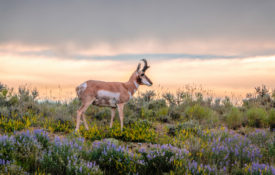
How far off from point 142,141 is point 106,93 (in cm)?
215

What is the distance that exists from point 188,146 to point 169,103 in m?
9.41

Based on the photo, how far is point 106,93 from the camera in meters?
9.72

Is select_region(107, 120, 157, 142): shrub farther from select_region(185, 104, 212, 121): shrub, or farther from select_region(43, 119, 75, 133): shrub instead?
select_region(185, 104, 212, 121): shrub

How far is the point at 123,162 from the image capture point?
549 cm

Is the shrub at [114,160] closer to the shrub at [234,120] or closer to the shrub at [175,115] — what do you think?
the shrub at [234,120]

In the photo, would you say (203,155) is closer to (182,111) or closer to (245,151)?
(245,151)

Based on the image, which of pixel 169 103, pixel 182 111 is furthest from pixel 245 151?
pixel 169 103

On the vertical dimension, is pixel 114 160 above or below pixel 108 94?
below

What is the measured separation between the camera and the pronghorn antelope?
9500 millimetres

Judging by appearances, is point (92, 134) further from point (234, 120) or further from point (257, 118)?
point (257, 118)

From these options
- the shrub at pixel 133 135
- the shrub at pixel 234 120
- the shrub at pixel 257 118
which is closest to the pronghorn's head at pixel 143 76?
the shrub at pixel 133 135

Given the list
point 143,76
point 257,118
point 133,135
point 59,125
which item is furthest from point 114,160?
point 257,118

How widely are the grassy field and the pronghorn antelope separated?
0.79 metres

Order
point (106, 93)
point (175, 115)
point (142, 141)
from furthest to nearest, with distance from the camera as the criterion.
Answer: point (175, 115) → point (106, 93) → point (142, 141)
